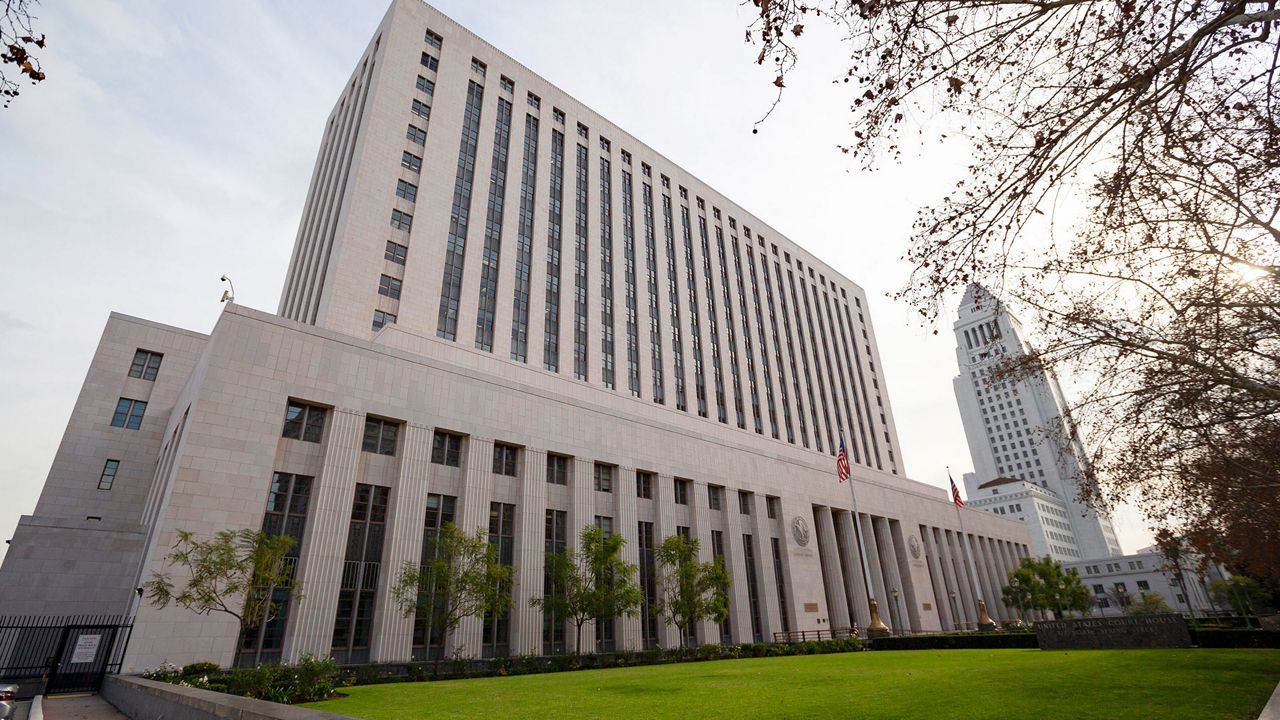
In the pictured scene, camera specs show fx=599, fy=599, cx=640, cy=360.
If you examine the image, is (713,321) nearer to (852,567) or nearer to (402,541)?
(852,567)

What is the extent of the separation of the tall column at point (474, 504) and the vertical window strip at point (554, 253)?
13743mm

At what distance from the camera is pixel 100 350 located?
126 feet

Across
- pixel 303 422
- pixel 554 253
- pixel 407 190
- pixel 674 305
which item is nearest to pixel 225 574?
pixel 303 422

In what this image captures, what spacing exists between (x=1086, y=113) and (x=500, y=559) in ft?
97.9

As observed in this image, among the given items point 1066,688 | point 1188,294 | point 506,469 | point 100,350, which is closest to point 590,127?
point 506,469

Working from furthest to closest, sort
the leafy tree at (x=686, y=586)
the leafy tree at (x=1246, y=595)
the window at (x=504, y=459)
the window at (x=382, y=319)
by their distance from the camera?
1. the leafy tree at (x=1246, y=595)
2. the window at (x=382, y=319)
3. the leafy tree at (x=686, y=586)
4. the window at (x=504, y=459)

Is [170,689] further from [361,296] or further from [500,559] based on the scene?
[361,296]

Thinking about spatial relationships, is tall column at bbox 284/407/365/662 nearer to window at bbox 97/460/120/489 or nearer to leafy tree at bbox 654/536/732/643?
leafy tree at bbox 654/536/732/643

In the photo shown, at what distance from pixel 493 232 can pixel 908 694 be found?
132 feet

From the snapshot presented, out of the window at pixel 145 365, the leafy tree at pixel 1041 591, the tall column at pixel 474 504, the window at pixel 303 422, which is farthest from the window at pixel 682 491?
the leafy tree at pixel 1041 591

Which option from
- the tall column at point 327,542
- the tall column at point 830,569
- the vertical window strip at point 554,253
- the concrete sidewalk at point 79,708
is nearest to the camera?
the concrete sidewalk at point 79,708

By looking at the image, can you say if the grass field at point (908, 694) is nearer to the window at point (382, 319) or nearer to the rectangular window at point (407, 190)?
the window at point (382, 319)

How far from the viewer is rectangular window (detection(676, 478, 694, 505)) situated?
40750mm

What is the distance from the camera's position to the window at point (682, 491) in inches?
1604
